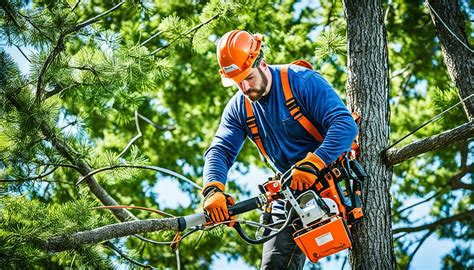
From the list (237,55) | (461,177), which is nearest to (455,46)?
(237,55)

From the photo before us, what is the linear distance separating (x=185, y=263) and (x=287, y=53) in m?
4.22

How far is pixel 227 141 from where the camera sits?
171 inches

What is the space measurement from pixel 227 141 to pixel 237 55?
601 millimetres

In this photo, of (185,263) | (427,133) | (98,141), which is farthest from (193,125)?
(427,133)

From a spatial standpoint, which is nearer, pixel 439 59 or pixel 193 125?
pixel 439 59

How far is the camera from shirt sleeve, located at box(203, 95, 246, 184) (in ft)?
14.0

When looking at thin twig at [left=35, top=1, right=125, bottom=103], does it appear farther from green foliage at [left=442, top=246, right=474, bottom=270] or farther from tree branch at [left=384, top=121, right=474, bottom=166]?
green foliage at [left=442, top=246, right=474, bottom=270]

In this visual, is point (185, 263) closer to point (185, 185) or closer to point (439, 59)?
point (185, 185)

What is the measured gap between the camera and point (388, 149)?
4.29m

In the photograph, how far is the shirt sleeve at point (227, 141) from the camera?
427 cm

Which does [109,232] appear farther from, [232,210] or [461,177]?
[461,177]

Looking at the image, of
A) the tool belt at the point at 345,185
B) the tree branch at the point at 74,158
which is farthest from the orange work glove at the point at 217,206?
the tree branch at the point at 74,158

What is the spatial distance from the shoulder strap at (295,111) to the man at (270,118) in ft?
0.08

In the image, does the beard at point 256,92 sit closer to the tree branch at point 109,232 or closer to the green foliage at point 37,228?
the tree branch at point 109,232
